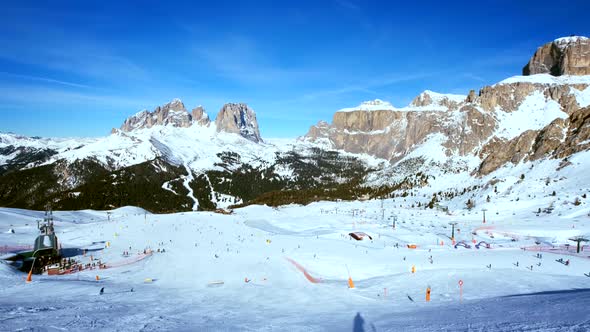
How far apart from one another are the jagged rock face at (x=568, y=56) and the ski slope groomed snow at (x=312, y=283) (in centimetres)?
17027

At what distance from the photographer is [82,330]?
38.1ft

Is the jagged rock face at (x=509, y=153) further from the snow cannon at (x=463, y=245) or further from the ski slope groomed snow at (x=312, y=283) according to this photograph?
the snow cannon at (x=463, y=245)

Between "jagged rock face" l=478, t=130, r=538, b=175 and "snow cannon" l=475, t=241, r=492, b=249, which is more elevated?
"jagged rock face" l=478, t=130, r=538, b=175

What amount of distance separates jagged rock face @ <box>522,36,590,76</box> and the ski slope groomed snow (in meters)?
170

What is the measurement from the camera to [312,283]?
23406 mm

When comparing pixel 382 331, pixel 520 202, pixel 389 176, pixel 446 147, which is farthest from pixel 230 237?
pixel 446 147

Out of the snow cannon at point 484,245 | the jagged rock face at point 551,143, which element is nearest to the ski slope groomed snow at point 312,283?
the snow cannon at point 484,245

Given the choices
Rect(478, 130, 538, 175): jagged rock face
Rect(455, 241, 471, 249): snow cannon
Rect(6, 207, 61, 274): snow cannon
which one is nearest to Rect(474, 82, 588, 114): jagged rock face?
Rect(478, 130, 538, 175): jagged rock face

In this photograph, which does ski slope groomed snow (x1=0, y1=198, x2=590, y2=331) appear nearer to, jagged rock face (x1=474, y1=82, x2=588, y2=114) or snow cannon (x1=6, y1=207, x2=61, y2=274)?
snow cannon (x1=6, y1=207, x2=61, y2=274)

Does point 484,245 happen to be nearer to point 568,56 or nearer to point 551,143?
point 551,143

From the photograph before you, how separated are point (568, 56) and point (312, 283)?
212466 millimetres

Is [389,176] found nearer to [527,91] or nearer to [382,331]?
[527,91]

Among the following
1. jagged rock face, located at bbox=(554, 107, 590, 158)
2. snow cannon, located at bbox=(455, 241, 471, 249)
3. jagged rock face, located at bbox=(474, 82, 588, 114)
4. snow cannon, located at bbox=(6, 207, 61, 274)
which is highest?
jagged rock face, located at bbox=(474, 82, 588, 114)

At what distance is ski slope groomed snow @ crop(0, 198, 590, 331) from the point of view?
12523 mm
